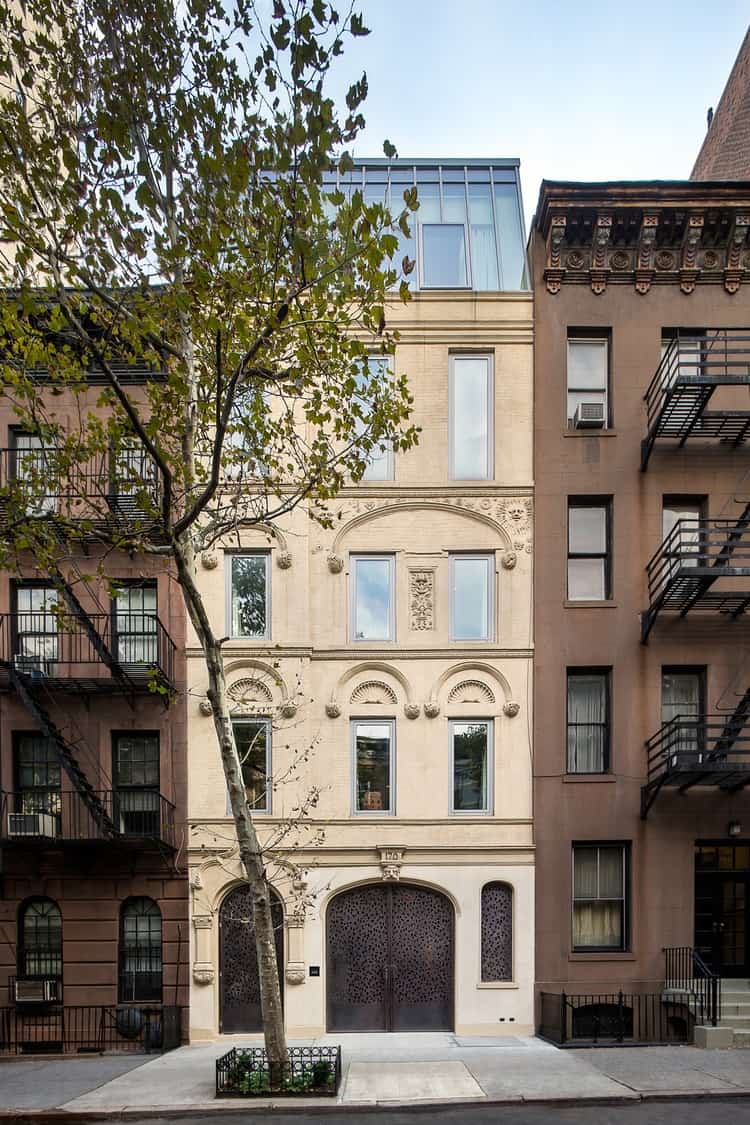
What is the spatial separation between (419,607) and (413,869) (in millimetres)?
5205

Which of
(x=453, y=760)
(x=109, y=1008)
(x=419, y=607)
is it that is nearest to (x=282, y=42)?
(x=419, y=607)

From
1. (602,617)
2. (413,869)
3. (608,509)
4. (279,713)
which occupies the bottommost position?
(413,869)

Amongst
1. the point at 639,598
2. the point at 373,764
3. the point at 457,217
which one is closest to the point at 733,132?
the point at 457,217

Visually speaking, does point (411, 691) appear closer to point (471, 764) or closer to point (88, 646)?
point (471, 764)

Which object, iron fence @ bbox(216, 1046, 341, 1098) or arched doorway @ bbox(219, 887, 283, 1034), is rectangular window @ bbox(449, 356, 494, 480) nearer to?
arched doorway @ bbox(219, 887, 283, 1034)

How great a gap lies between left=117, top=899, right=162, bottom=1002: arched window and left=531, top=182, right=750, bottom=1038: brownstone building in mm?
7486

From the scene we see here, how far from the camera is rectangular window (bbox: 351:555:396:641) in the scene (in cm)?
1673

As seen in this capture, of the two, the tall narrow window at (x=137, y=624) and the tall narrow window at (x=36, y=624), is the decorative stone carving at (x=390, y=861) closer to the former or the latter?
the tall narrow window at (x=137, y=624)

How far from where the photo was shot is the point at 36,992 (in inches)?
598

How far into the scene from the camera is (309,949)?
51.2ft

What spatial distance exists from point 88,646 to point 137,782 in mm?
2949

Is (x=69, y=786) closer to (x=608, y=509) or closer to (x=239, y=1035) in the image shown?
(x=239, y=1035)

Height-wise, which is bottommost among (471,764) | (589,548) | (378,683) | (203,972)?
(203,972)

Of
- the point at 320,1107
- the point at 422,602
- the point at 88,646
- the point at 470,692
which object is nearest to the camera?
the point at 320,1107
